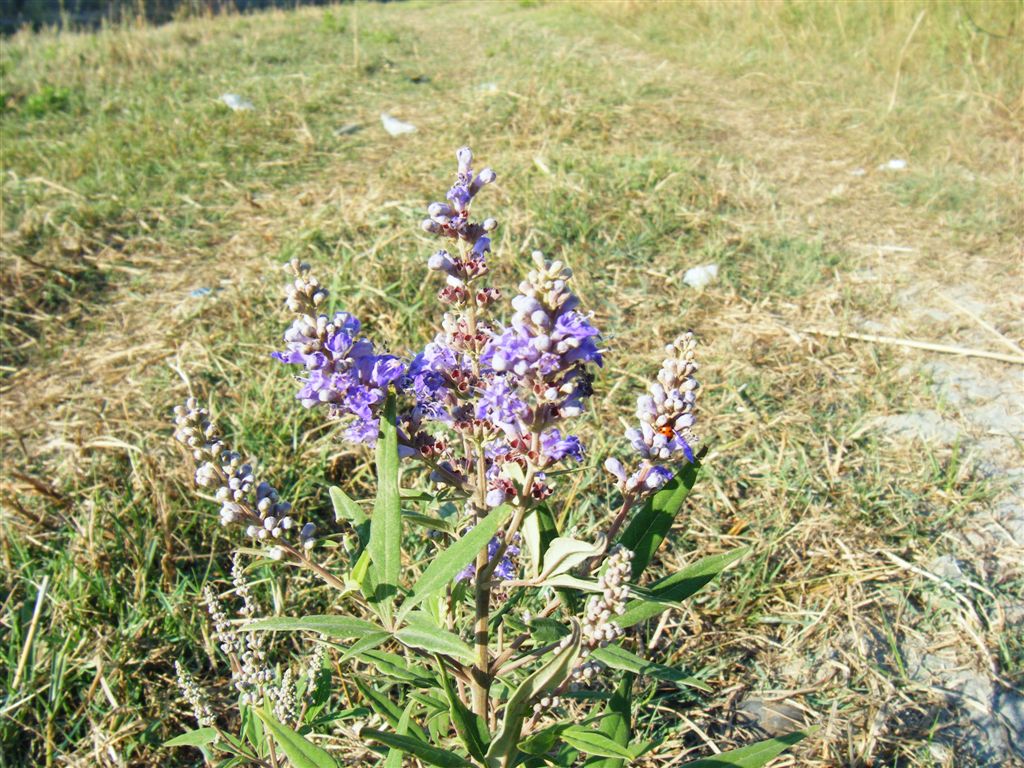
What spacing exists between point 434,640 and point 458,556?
0.14 metres

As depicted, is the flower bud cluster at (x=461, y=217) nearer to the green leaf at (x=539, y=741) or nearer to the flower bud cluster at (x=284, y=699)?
the green leaf at (x=539, y=741)

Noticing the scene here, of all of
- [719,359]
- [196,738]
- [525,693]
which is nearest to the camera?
[525,693]

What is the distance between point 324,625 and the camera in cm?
131

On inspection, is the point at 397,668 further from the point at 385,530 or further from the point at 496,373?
the point at 496,373

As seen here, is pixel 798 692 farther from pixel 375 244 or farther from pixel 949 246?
pixel 949 246

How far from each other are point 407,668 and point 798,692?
1249mm

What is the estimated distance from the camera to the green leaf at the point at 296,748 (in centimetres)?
137

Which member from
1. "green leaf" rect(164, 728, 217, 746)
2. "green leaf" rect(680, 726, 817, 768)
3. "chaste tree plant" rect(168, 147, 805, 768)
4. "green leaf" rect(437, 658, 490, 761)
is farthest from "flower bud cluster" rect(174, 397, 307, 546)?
"green leaf" rect(680, 726, 817, 768)

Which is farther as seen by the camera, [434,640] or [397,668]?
[397,668]

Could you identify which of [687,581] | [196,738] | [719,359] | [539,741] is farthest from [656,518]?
[719,359]

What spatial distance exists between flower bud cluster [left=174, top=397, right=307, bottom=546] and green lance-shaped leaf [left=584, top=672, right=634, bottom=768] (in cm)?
67

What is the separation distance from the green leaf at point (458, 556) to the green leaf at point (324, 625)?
0.08 meters

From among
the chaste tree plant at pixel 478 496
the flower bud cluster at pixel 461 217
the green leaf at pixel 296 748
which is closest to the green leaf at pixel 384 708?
the chaste tree plant at pixel 478 496

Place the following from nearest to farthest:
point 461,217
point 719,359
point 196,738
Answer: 1. point 461,217
2. point 196,738
3. point 719,359
